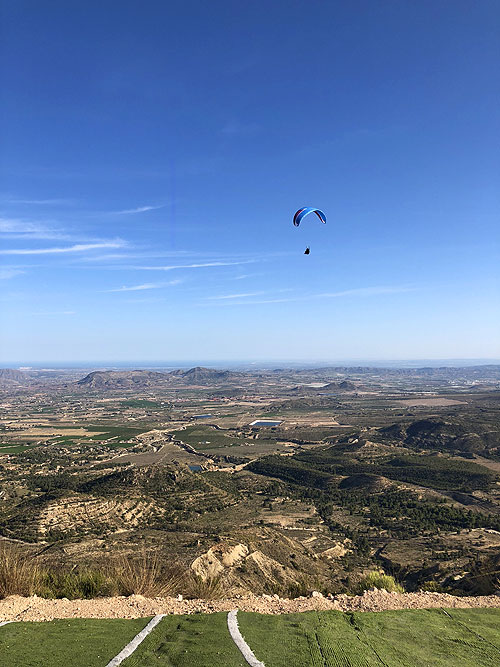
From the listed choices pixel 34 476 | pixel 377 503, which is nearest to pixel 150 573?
pixel 377 503

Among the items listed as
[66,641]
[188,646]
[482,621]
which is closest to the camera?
[188,646]

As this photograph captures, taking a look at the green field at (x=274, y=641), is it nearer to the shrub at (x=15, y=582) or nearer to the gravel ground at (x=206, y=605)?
the gravel ground at (x=206, y=605)

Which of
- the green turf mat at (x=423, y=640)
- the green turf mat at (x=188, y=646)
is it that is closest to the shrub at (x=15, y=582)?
the green turf mat at (x=188, y=646)

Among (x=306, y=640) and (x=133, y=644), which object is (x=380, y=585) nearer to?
(x=306, y=640)

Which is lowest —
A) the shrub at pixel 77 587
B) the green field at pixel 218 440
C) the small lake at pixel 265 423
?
the small lake at pixel 265 423

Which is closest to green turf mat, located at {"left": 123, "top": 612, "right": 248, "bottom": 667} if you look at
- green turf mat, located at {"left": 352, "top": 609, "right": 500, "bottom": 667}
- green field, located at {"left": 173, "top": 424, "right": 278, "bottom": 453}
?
green turf mat, located at {"left": 352, "top": 609, "right": 500, "bottom": 667}

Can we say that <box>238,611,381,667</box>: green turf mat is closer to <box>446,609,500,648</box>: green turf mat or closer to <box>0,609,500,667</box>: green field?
<box>0,609,500,667</box>: green field

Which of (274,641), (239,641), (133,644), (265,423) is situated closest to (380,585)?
(274,641)
